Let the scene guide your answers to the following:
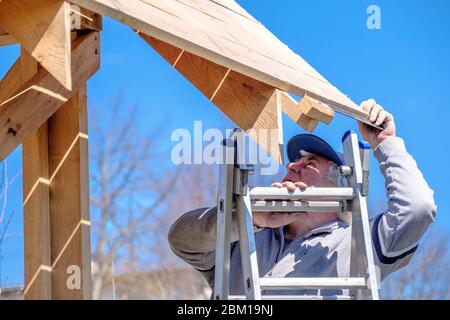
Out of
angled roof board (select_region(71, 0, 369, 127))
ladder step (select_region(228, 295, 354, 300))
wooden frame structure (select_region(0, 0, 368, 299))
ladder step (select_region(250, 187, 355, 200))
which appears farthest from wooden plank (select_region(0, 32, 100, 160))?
ladder step (select_region(228, 295, 354, 300))

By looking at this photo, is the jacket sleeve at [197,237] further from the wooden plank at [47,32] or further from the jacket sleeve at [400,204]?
the wooden plank at [47,32]

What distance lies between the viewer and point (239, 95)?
11.6ft

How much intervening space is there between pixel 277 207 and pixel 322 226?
3.11ft

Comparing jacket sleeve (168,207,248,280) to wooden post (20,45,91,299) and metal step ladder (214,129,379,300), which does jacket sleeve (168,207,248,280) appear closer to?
metal step ladder (214,129,379,300)

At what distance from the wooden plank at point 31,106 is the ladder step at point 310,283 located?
3.05ft

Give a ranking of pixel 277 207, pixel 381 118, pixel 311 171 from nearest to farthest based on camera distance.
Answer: pixel 277 207 → pixel 381 118 → pixel 311 171

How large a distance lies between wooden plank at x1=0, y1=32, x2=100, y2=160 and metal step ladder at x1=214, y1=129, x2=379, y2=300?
611mm

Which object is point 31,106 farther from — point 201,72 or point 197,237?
point 197,237

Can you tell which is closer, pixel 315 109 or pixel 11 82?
pixel 315 109

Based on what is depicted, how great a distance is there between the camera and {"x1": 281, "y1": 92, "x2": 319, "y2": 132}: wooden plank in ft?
11.2

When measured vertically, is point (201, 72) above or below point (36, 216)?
above

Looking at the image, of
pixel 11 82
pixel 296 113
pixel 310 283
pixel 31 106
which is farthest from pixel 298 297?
pixel 11 82

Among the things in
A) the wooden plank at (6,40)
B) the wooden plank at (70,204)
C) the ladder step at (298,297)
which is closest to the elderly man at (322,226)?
the ladder step at (298,297)
